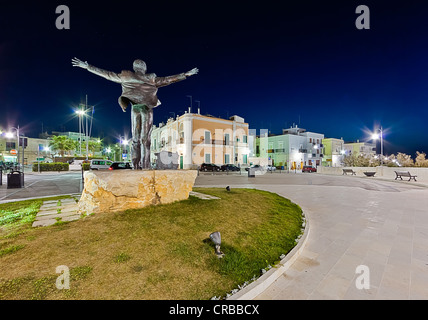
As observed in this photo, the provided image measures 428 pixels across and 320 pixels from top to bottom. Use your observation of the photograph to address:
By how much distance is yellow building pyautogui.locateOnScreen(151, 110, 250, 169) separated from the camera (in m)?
31.1

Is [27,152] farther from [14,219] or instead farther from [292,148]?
[292,148]

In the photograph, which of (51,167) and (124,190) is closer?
(124,190)

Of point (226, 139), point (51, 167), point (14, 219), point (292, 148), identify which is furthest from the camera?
point (292, 148)

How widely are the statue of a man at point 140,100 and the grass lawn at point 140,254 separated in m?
1.70

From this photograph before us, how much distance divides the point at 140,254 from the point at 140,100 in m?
4.00

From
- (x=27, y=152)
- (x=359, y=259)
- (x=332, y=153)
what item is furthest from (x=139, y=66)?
(x=27, y=152)

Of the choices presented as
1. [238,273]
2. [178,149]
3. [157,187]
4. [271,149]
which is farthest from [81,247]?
[271,149]

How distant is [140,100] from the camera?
5.36 meters

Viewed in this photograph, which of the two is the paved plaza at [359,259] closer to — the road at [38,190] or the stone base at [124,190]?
the stone base at [124,190]

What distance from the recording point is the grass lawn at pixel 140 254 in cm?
247

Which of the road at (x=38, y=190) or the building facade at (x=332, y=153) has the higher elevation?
the building facade at (x=332, y=153)

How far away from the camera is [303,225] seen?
5492mm

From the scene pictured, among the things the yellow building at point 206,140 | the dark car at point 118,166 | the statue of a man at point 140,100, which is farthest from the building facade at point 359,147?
the statue of a man at point 140,100
